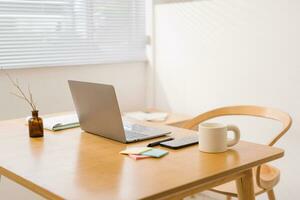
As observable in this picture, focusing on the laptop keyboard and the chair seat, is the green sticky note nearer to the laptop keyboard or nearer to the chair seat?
the laptop keyboard

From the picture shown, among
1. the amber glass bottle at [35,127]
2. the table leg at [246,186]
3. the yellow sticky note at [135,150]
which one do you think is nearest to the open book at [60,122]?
the amber glass bottle at [35,127]

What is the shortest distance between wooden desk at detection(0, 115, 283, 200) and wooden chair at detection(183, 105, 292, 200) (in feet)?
1.49

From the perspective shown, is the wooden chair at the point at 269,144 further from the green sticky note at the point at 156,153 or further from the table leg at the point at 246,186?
the green sticky note at the point at 156,153

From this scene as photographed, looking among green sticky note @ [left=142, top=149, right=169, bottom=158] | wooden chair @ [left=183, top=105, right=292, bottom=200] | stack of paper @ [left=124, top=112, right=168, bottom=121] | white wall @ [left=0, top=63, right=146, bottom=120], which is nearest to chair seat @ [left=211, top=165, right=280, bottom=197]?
wooden chair @ [left=183, top=105, right=292, bottom=200]

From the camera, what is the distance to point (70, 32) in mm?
3051

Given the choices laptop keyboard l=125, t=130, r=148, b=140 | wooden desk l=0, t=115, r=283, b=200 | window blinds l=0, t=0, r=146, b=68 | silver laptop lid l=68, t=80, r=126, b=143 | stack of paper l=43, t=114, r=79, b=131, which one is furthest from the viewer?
window blinds l=0, t=0, r=146, b=68

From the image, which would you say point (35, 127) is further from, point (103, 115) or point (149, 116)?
point (149, 116)

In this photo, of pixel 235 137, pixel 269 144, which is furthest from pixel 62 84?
pixel 235 137

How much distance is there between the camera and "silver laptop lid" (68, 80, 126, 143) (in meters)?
1.59

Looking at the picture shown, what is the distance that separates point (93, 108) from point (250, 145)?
63 centimetres

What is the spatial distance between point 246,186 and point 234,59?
4.87 ft

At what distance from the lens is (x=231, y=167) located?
1343mm

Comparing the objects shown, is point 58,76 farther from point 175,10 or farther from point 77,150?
point 77,150

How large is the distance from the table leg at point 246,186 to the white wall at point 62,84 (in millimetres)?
1777
